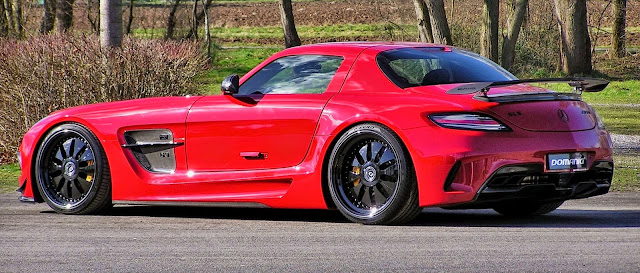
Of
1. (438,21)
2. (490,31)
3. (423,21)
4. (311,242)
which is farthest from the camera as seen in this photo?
(423,21)

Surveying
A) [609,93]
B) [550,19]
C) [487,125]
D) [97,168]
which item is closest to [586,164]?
[487,125]

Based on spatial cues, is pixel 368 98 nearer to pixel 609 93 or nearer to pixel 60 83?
pixel 60 83

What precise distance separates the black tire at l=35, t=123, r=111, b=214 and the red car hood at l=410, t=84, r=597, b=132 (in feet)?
8.57

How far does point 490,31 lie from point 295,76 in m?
16.7

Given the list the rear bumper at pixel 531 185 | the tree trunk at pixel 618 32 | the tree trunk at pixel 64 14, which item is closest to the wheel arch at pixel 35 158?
the rear bumper at pixel 531 185

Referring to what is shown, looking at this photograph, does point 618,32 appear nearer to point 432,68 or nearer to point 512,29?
point 512,29

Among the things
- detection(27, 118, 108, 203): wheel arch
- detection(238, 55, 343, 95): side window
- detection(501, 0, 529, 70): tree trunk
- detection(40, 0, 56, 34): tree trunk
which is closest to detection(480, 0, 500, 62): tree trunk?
detection(501, 0, 529, 70): tree trunk

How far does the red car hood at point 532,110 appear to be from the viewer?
7.66 m

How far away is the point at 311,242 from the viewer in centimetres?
729

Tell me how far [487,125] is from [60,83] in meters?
7.71

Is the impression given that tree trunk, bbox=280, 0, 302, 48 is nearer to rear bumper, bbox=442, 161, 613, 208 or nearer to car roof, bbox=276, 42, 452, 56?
car roof, bbox=276, 42, 452, 56

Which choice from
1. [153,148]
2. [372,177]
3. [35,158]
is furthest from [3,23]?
[372,177]

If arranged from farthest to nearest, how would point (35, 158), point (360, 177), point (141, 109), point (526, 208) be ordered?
point (35, 158) → point (141, 109) → point (526, 208) → point (360, 177)

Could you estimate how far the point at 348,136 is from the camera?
7.97 metres
